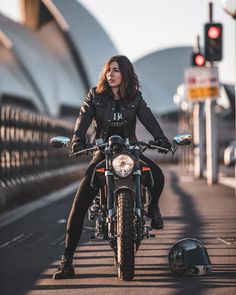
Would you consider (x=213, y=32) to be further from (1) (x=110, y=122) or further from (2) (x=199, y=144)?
(1) (x=110, y=122)

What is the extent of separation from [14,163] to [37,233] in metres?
5.80

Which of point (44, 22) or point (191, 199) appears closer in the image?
point (191, 199)

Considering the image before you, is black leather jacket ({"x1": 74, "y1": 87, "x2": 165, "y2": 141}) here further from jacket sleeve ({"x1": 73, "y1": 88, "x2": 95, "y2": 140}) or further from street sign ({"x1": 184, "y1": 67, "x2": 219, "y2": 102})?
street sign ({"x1": 184, "y1": 67, "x2": 219, "y2": 102})

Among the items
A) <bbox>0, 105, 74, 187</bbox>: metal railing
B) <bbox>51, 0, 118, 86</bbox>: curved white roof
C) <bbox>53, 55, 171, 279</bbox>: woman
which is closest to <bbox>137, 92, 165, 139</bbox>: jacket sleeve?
<bbox>53, 55, 171, 279</bbox>: woman

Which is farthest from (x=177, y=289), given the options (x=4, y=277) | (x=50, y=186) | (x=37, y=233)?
(x=50, y=186)

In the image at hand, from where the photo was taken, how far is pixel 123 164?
6.59 metres

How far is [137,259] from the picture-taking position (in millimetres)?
7969

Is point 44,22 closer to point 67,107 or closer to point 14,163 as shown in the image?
point 67,107

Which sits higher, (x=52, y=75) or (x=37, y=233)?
(x=52, y=75)

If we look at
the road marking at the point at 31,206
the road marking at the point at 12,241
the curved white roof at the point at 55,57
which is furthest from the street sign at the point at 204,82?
the curved white roof at the point at 55,57

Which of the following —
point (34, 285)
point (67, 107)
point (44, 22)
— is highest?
point (44, 22)

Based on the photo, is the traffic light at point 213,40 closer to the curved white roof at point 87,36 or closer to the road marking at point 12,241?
the road marking at point 12,241

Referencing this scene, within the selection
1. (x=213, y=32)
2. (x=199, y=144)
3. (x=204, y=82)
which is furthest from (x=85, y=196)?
(x=199, y=144)

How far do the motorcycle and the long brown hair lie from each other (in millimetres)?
442
